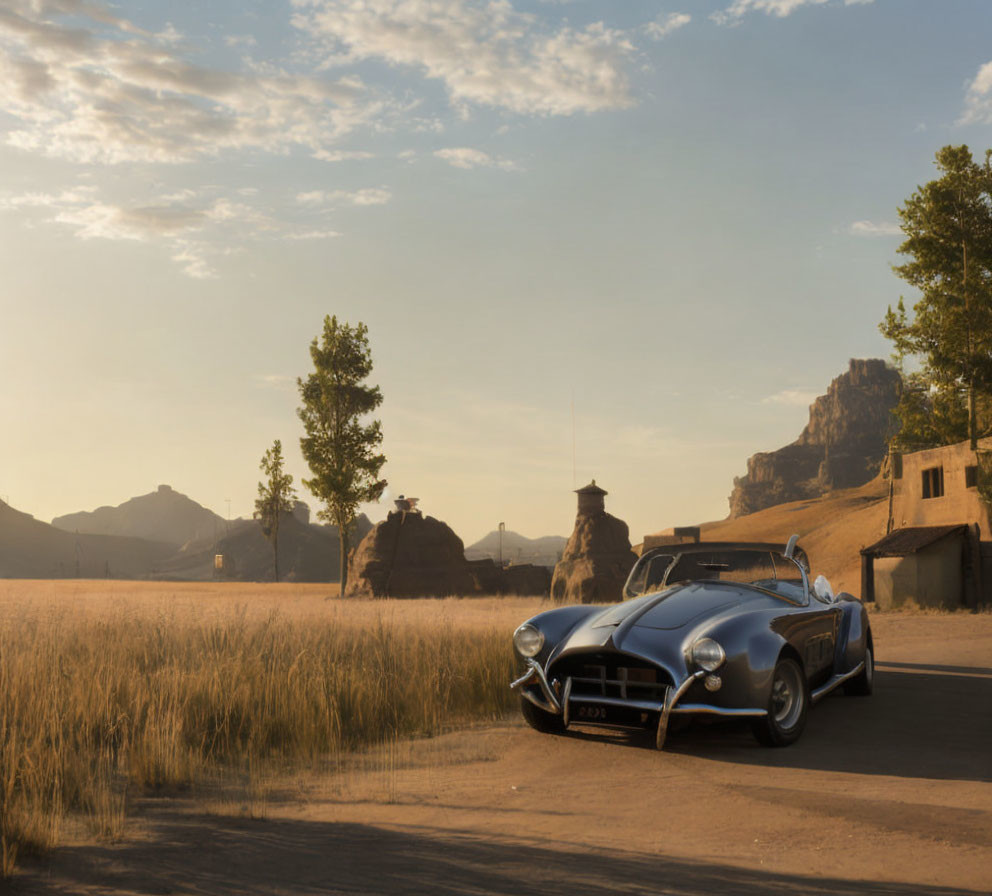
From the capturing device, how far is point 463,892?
3982 millimetres

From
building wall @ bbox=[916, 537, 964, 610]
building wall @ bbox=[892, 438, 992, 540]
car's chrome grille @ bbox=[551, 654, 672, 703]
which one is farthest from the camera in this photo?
building wall @ bbox=[892, 438, 992, 540]

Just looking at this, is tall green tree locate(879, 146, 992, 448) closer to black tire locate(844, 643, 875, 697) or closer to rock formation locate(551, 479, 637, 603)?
rock formation locate(551, 479, 637, 603)

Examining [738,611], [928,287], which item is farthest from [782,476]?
[738,611]

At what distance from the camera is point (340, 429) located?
142 ft

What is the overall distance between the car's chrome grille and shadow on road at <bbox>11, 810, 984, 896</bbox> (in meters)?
2.13

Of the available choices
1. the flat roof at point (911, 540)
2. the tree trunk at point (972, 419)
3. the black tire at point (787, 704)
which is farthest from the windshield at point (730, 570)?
the tree trunk at point (972, 419)

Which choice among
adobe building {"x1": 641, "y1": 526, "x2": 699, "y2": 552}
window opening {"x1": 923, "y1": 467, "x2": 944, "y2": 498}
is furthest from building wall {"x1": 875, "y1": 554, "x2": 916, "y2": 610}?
adobe building {"x1": 641, "y1": 526, "x2": 699, "y2": 552}

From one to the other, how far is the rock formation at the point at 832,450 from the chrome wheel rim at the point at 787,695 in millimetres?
134462

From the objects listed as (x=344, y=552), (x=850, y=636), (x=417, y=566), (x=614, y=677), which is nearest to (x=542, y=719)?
(x=614, y=677)

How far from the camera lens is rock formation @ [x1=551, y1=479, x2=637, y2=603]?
34.4m

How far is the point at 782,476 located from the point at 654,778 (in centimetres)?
14905

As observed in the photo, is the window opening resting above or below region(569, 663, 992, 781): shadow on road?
above

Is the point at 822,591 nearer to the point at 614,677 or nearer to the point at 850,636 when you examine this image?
the point at 850,636

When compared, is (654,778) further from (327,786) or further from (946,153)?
(946,153)
